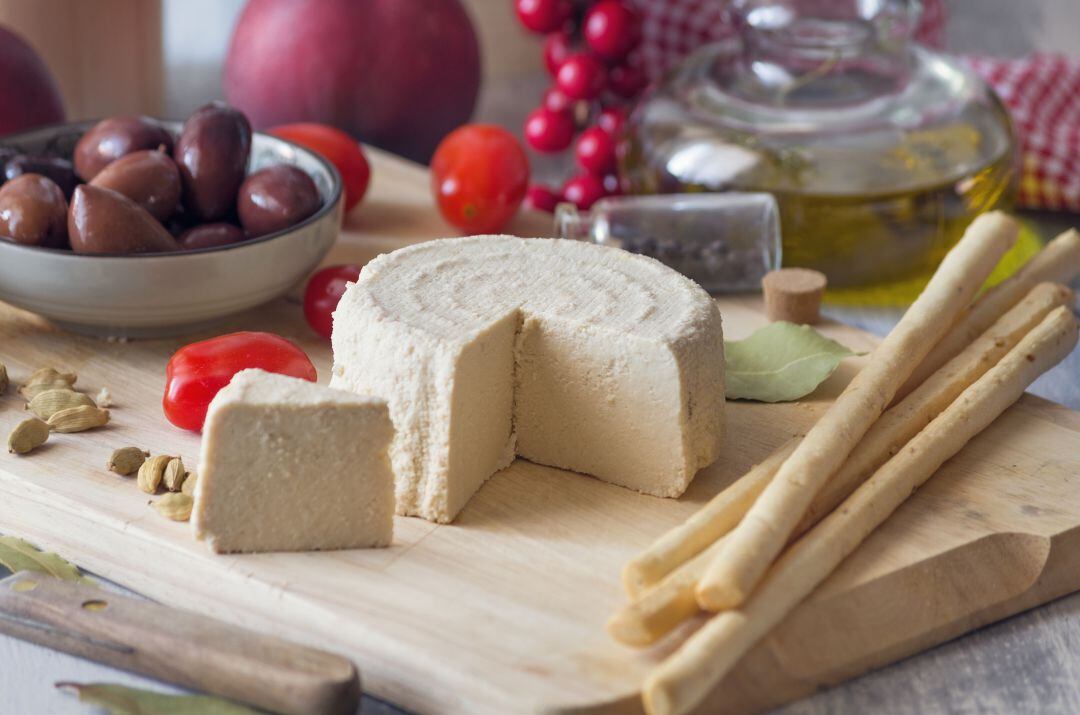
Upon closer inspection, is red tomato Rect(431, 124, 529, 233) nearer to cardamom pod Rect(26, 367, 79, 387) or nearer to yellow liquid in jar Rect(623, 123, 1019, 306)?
yellow liquid in jar Rect(623, 123, 1019, 306)

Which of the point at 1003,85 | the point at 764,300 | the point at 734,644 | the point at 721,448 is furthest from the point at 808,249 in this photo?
the point at 734,644

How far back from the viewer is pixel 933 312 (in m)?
2.48

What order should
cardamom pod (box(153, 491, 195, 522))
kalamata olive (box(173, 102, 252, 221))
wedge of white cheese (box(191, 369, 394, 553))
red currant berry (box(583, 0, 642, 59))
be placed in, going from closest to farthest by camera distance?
wedge of white cheese (box(191, 369, 394, 553))
cardamom pod (box(153, 491, 195, 522))
kalamata olive (box(173, 102, 252, 221))
red currant berry (box(583, 0, 642, 59))

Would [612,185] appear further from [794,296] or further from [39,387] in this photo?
[39,387]

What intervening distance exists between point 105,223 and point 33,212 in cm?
14

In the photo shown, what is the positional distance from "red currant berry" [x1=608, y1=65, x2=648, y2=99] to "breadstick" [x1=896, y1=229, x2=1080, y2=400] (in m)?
1.23

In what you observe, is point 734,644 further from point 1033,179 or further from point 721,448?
point 1033,179

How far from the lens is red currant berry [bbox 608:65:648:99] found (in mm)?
3566

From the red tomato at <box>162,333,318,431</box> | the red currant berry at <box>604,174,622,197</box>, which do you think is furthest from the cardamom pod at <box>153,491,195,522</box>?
the red currant berry at <box>604,174,622,197</box>

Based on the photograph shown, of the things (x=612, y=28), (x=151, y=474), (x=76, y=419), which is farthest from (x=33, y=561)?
(x=612, y=28)

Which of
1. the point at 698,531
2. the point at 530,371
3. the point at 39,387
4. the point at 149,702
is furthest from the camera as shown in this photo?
the point at 39,387

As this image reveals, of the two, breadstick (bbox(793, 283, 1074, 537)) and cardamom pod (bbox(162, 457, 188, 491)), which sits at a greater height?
breadstick (bbox(793, 283, 1074, 537))

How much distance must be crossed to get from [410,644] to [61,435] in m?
0.85

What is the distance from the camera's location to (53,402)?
2332 millimetres
